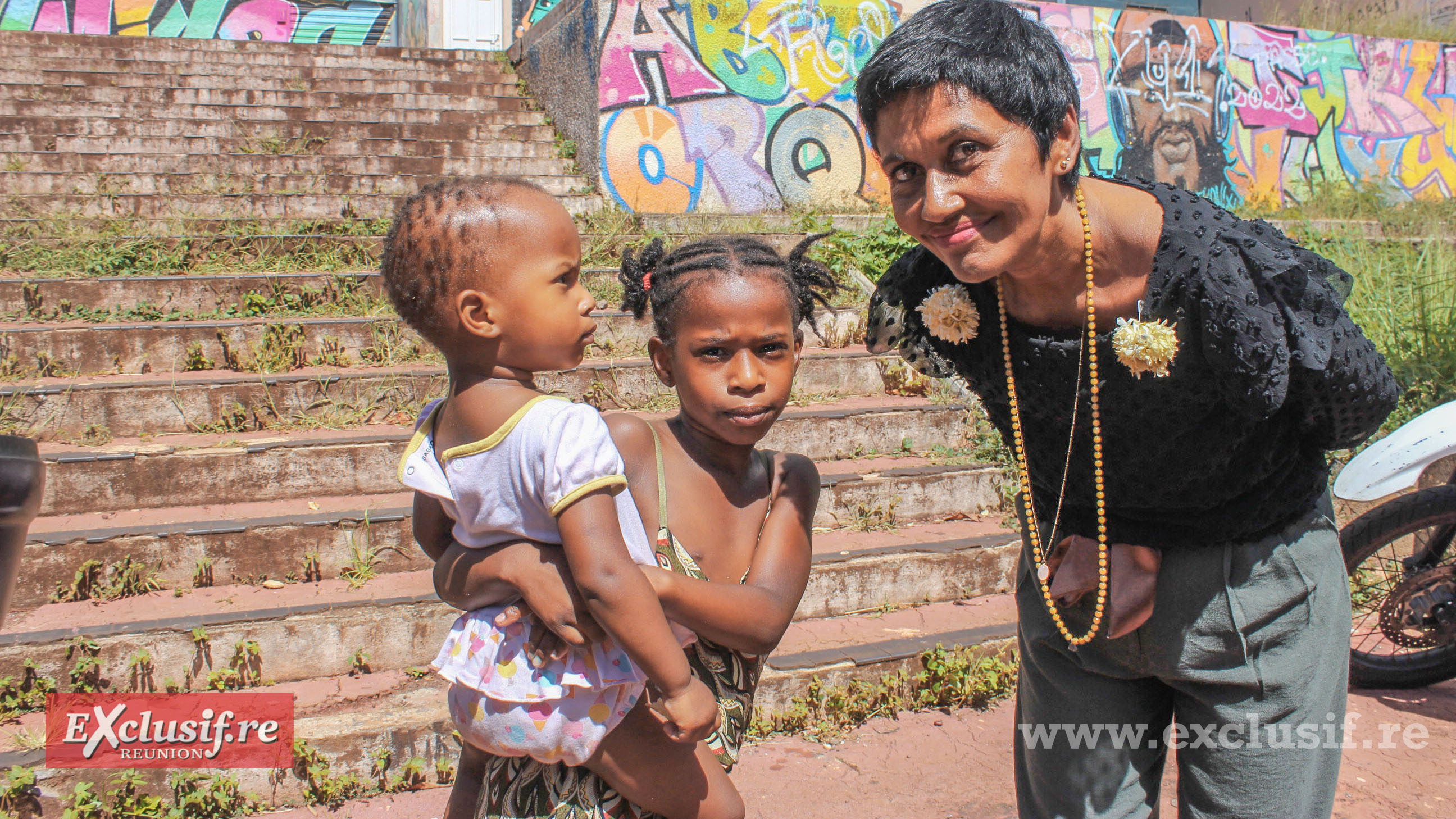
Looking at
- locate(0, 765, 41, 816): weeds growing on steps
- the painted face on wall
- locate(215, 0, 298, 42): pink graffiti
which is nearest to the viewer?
locate(0, 765, 41, 816): weeds growing on steps

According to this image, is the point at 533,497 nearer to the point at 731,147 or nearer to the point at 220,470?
the point at 220,470

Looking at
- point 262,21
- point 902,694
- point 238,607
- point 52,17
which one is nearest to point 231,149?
point 238,607

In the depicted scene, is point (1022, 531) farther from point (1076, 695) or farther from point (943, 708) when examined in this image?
point (943, 708)

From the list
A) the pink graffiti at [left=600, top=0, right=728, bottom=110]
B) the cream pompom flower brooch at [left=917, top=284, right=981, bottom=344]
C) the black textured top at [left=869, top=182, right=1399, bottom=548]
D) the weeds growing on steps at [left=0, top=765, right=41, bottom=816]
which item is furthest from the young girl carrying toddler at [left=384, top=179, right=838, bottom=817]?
the pink graffiti at [left=600, top=0, right=728, bottom=110]

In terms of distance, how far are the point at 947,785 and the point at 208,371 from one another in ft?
12.3

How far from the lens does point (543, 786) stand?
1520 millimetres

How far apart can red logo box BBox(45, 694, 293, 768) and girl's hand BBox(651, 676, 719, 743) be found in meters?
1.80

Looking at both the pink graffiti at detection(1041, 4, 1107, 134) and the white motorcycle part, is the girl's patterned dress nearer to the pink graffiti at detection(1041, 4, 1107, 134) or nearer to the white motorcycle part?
the white motorcycle part

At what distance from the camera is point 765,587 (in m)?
1.51

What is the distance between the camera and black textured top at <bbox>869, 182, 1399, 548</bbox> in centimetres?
138

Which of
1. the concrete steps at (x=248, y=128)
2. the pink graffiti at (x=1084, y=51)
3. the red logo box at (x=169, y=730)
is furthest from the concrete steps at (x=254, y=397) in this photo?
the pink graffiti at (x=1084, y=51)

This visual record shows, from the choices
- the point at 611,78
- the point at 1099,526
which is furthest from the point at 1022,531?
the point at 611,78

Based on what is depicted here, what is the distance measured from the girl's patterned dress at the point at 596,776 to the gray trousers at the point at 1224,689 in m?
0.60

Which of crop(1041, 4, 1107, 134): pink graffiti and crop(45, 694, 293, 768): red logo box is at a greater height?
crop(1041, 4, 1107, 134): pink graffiti
